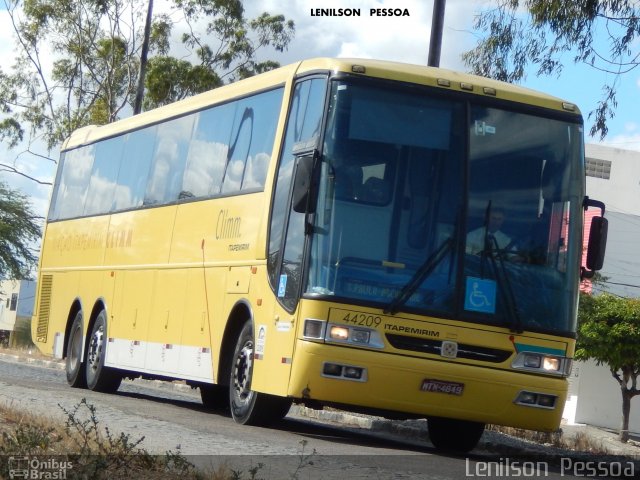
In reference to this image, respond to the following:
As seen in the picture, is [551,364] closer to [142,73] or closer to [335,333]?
[335,333]

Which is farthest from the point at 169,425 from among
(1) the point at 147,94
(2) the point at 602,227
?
(1) the point at 147,94

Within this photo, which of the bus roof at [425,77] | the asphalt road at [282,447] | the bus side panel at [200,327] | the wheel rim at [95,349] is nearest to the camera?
the asphalt road at [282,447]

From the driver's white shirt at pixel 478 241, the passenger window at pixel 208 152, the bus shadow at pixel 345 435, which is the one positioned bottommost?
the bus shadow at pixel 345 435

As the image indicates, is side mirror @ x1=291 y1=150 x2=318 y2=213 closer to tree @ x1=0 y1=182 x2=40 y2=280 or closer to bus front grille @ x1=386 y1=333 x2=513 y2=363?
bus front grille @ x1=386 y1=333 x2=513 y2=363

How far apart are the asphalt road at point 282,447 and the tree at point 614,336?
17.2 metres

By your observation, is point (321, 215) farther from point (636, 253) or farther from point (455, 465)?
point (636, 253)

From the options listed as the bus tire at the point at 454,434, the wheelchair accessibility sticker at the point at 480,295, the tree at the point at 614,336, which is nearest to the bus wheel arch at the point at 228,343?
the bus tire at the point at 454,434

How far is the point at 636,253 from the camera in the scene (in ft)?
152

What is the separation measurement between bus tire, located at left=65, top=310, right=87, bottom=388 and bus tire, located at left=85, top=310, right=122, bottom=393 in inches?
8.1

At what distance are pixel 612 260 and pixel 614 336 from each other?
15.4 metres

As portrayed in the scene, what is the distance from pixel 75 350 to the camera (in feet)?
65.0

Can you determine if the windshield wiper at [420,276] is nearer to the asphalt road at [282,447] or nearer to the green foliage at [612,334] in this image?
the asphalt road at [282,447]

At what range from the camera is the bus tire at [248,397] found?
41.6ft

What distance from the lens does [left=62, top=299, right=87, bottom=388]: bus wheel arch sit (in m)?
19.2
